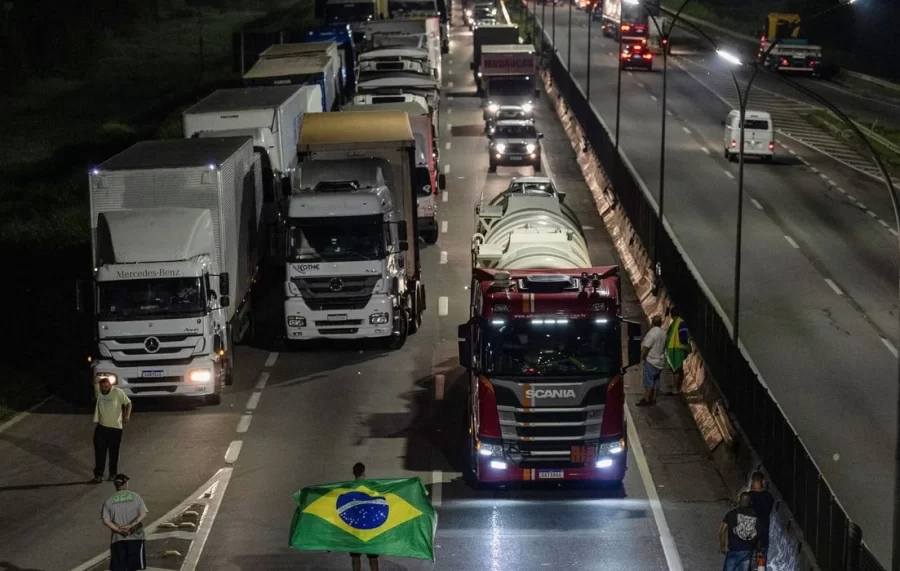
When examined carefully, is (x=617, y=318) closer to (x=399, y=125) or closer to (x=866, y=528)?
(x=866, y=528)

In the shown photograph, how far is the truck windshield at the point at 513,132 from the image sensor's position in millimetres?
53344

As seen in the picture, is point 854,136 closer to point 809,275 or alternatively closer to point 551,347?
point 809,275

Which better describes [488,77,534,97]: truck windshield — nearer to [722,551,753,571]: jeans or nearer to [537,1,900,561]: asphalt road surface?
[537,1,900,561]: asphalt road surface

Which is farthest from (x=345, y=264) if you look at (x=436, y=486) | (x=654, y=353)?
(x=436, y=486)

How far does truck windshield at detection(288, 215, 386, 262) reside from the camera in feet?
92.7

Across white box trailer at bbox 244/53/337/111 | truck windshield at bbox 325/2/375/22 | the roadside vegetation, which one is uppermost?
truck windshield at bbox 325/2/375/22

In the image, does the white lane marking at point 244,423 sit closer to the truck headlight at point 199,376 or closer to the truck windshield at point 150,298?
the truck headlight at point 199,376

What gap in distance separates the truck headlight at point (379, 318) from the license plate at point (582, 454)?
9543 millimetres

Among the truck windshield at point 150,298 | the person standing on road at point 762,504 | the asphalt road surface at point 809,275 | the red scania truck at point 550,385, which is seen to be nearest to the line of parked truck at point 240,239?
the truck windshield at point 150,298

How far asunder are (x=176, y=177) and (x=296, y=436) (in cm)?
612

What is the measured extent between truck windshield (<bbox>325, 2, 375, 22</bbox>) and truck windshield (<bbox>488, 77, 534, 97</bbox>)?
625 inches

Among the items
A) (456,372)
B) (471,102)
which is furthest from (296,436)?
(471,102)

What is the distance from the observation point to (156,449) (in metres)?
23.0


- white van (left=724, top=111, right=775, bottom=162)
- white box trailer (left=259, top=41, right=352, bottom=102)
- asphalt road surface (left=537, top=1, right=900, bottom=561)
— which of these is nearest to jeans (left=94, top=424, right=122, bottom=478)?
asphalt road surface (left=537, top=1, right=900, bottom=561)
